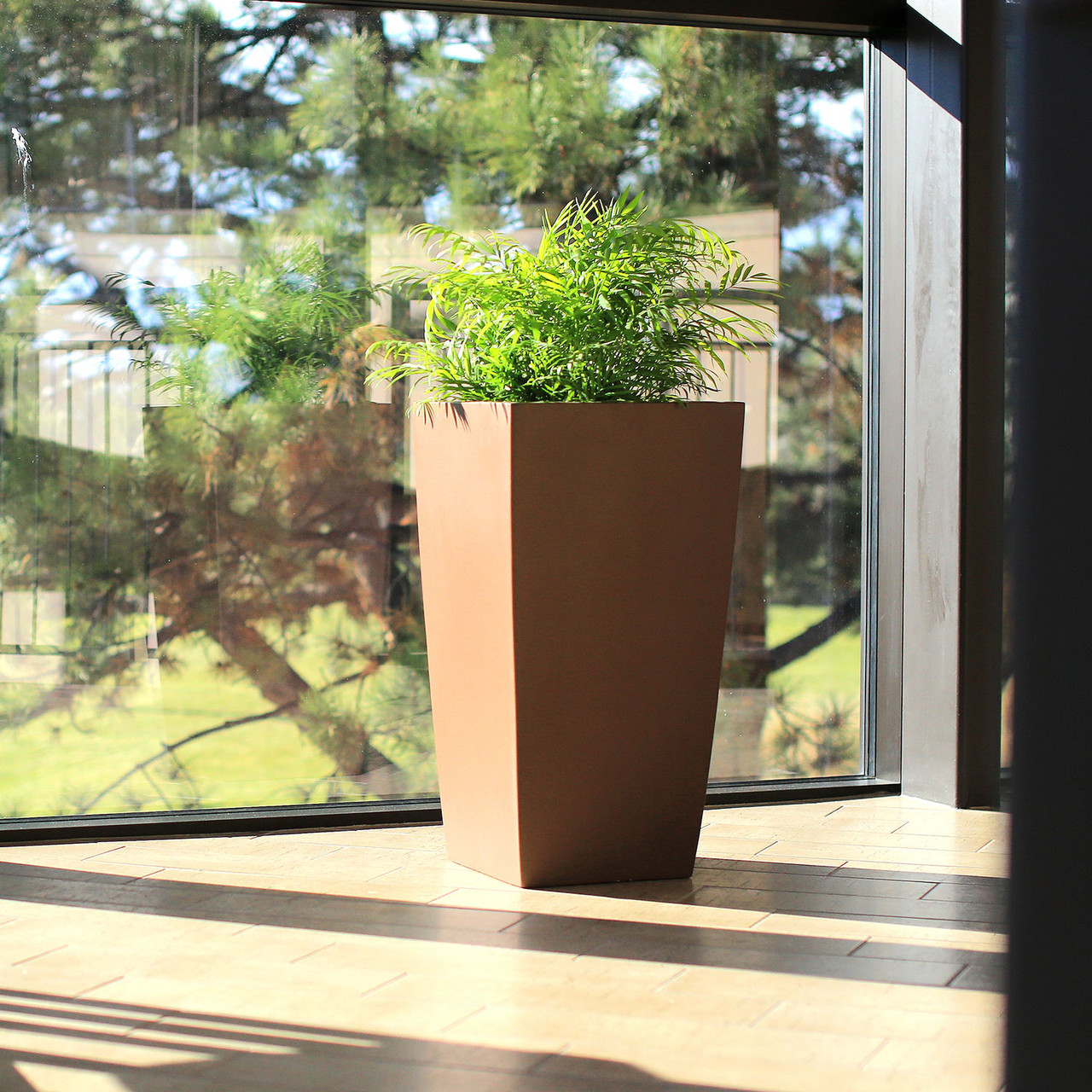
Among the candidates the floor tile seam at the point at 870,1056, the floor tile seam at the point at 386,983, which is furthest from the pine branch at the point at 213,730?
the floor tile seam at the point at 870,1056

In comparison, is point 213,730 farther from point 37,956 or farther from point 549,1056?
point 549,1056

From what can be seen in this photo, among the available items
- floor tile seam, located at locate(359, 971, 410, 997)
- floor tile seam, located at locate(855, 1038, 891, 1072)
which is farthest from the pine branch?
floor tile seam, located at locate(855, 1038, 891, 1072)

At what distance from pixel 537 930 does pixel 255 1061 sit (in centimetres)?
56

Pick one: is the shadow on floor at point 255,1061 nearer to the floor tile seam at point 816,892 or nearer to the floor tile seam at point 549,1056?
the floor tile seam at point 549,1056

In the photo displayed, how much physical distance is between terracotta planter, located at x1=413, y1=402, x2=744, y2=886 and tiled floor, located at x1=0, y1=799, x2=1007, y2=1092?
117mm

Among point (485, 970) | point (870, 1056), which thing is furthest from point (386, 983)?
point (870, 1056)

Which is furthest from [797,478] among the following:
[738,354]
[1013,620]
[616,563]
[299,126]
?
[1013,620]

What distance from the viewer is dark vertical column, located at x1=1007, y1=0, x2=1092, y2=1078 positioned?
1.92 ft

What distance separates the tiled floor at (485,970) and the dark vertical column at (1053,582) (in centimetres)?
74

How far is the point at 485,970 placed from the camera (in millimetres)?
1640

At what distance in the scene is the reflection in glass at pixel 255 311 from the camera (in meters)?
2.46

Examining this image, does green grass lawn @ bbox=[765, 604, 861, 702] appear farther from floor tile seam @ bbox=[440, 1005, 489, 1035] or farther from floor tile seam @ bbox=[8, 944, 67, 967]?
floor tile seam @ bbox=[8, 944, 67, 967]

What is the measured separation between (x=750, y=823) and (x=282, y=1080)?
1386 mm

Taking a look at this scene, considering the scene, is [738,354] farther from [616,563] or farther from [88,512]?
[88,512]
